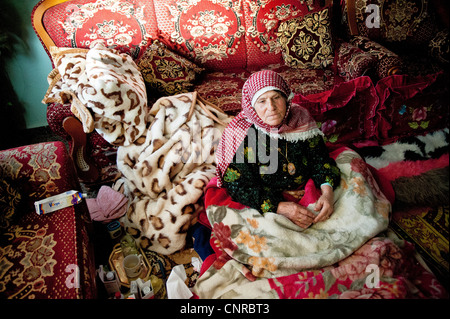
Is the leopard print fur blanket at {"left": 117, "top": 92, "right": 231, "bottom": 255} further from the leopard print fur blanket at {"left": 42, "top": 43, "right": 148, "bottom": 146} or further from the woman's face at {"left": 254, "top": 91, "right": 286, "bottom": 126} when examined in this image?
the woman's face at {"left": 254, "top": 91, "right": 286, "bottom": 126}

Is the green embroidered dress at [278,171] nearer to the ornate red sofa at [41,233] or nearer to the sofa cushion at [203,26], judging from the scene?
the ornate red sofa at [41,233]

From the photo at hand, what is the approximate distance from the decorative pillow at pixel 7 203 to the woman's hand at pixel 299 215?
1.26 m

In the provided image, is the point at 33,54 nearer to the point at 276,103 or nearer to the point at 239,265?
the point at 276,103

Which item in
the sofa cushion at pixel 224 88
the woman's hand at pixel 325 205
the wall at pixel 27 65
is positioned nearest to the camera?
the woman's hand at pixel 325 205

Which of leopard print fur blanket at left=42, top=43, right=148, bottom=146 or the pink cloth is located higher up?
leopard print fur blanket at left=42, top=43, right=148, bottom=146

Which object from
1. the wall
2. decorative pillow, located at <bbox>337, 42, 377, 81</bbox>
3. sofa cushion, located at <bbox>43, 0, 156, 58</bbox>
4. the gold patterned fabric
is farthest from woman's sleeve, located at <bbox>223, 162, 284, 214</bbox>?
the wall

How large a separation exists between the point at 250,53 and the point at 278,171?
155cm

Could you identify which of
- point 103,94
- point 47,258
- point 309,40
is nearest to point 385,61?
point 309,40

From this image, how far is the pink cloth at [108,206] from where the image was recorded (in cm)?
175

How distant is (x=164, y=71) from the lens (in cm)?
220

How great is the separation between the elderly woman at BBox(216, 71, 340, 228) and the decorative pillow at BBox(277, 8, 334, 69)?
1.14 m

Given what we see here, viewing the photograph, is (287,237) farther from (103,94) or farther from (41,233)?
(103,94)

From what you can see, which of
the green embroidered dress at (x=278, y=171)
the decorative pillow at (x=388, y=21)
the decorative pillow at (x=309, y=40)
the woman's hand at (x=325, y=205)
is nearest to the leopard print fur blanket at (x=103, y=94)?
the green embroidered dress at (x=278, y=171)

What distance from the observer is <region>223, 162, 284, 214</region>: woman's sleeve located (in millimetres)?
1288
